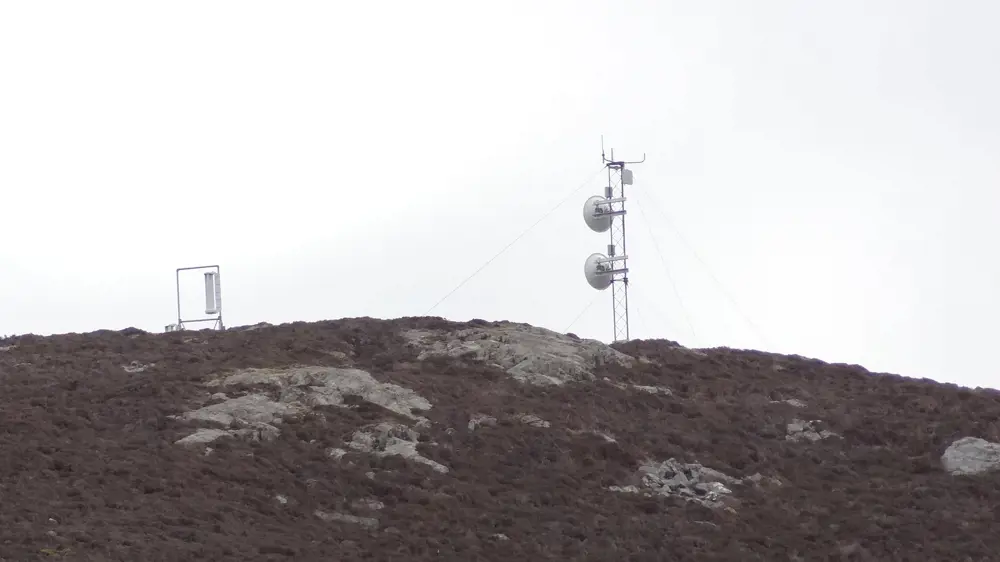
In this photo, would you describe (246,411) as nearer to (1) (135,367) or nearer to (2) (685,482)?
(1) (135,367)

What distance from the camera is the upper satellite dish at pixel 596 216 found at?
43.7 m

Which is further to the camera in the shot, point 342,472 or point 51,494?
point 342,472

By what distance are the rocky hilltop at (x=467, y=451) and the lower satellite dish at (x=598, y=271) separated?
19.1ft

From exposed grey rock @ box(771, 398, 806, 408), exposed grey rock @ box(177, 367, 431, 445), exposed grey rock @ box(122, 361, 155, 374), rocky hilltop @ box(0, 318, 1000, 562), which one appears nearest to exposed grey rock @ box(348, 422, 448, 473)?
rocky hilltop @ box(0, 318, 1000, 562)

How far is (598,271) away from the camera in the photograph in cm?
4347

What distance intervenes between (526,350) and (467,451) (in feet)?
22.8

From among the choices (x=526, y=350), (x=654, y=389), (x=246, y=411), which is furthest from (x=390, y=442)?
(x=654, y=389)

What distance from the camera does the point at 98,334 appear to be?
1501 inches

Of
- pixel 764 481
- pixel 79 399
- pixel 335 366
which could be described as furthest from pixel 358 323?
pixel 764 481

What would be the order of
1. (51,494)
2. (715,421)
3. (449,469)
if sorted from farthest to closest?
(715,421) < (449,469) < (51,494)

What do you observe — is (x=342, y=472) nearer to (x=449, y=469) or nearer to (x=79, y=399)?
(x=449, y=469)

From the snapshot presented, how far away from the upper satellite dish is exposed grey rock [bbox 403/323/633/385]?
700 cm

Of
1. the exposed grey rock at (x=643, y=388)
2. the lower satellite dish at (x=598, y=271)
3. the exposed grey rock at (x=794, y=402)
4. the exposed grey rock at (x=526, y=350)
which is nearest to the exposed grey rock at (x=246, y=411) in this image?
the exposed grey rock at (x=526, y=350)

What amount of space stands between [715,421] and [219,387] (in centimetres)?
1275
